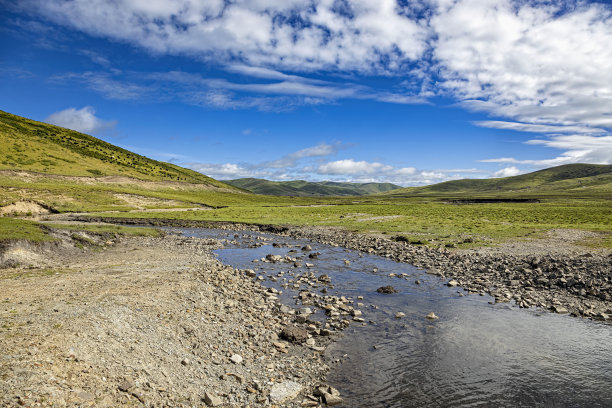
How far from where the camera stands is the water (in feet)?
37.1

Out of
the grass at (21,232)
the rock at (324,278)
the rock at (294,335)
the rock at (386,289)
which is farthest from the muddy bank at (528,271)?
the grass at (21,232)

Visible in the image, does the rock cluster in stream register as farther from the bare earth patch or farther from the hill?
the hill

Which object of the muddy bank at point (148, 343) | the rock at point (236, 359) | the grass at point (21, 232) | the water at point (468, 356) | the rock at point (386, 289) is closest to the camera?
the muddy bank at point (148, 343)

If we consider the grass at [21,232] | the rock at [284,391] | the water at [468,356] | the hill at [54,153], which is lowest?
the water at [468,356]

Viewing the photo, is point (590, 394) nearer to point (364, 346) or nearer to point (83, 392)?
point (364, 346)

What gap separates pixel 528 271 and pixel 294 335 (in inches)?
854

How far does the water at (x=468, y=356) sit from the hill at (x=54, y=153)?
128927mm

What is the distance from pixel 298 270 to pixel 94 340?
19.0 m

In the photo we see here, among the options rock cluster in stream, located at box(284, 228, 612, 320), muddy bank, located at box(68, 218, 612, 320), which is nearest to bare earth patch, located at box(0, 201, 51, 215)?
muddy bank, located at box(68, 218, 612, 320)

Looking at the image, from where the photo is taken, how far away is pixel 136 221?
2539 inches

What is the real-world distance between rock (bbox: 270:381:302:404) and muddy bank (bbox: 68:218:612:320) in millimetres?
15823

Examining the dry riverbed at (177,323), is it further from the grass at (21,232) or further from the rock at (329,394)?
the grass at (21,232)

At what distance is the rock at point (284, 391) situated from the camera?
10586 mm

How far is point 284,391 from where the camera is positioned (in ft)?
36.0
